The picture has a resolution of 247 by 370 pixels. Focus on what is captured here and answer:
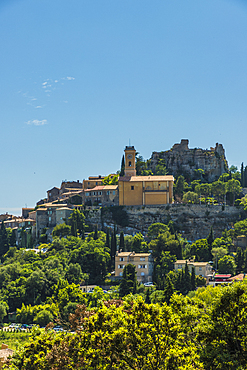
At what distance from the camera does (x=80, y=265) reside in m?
76.4

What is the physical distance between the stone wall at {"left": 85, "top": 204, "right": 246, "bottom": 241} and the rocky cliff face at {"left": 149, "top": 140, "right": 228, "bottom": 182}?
77.6 feet

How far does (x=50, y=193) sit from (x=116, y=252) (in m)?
42.5

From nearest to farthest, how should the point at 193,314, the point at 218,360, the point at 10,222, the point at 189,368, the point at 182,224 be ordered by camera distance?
1. the point at 189,368
2. the point at 218,360
3. the point at 193,314
4. the point at 182,224
5. the point at 10,222

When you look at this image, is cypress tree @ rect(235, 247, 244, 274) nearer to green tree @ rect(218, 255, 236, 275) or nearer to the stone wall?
green tree @ rect(218, 255, 236, 275)

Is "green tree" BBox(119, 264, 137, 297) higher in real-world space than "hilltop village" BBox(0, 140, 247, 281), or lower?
lower

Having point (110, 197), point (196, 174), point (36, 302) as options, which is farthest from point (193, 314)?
point (196, 174)

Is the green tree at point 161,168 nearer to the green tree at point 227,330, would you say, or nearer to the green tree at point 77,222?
the green tree at point 77,222

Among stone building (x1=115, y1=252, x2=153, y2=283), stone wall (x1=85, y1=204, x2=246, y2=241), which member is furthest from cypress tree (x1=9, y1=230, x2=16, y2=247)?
stone building (x1=115, y1=252, x2=153, y2=283)

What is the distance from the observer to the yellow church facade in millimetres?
92312

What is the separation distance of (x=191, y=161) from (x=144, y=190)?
28227 mm

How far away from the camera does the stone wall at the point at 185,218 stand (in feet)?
295

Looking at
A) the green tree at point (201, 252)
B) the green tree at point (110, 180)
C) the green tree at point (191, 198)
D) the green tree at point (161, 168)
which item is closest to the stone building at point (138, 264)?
the green tree at point (201, 252)

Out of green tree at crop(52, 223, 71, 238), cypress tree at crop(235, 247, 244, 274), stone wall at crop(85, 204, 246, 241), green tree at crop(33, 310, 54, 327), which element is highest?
stone wall at crop(85, 204, 246, 241)

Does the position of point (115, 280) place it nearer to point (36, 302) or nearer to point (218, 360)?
point (36, 302)
